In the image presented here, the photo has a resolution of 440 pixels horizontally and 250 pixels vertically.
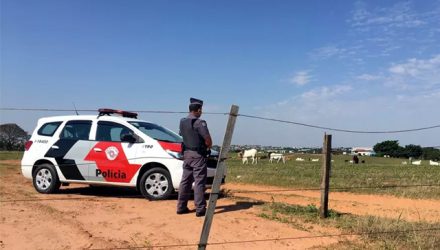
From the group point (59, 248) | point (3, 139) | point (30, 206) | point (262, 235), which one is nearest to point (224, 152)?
point (262, 235)

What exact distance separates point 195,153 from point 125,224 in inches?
67.0

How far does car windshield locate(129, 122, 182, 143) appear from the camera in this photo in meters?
10.7

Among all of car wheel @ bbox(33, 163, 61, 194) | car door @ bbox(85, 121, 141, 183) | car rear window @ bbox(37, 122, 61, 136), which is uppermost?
car rear window @ bbox(37, 122, 61, 136)

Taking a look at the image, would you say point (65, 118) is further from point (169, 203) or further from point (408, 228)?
point (408, 228)

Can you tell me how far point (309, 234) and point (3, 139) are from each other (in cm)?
4328

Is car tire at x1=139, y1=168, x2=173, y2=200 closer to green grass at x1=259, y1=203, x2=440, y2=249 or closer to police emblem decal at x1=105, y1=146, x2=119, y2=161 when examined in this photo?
police emblem decal at x1=105, y1=146, x2=119, y2=161

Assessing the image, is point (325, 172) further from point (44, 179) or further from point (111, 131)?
point (44, 179)

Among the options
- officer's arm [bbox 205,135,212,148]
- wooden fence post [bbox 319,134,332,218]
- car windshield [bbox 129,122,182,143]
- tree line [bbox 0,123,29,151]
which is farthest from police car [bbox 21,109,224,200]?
tree line [bbox 0,123,29,151]

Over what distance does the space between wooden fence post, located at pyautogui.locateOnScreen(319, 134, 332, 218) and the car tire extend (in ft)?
10.3

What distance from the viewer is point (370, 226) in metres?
7.89

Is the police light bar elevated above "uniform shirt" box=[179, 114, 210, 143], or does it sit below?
above

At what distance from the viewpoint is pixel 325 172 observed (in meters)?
8.78

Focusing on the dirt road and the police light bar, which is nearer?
the dirt road

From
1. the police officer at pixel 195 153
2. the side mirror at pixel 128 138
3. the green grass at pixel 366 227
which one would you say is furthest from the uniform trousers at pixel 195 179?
the side mirror at pixel 128 138
